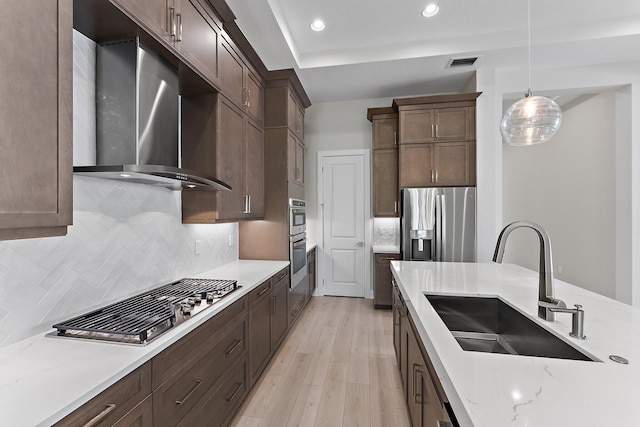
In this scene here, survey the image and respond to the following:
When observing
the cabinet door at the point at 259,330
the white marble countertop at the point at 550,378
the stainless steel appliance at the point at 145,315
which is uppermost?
the white marble countertop at the point at 550,378

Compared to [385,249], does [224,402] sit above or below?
below

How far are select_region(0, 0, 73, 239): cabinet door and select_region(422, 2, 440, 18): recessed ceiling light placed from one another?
293 centimetres

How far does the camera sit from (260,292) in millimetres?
2252

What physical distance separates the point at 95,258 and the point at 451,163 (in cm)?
371

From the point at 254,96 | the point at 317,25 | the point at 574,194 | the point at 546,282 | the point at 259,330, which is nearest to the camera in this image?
the point at 546,282

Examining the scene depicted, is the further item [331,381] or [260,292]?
[331,381]

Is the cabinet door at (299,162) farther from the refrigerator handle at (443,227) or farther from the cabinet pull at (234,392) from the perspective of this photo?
the cabinet pull at (234,392)

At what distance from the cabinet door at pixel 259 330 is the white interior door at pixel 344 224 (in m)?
2.16

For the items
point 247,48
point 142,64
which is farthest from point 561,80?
point 142,64

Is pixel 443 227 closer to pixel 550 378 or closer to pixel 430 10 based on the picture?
pixel 430 10

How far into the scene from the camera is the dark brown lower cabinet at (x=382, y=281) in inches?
154

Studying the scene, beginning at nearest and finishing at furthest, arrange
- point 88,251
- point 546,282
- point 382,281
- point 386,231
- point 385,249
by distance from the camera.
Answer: point 546,282 < point 88,251 < point 382,281 < point 385,249 < point 386,231

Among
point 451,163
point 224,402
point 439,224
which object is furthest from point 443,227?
point 224,402

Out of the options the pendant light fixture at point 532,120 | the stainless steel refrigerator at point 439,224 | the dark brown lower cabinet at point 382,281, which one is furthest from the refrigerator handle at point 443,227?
the pendant light fixture at point 532,120
